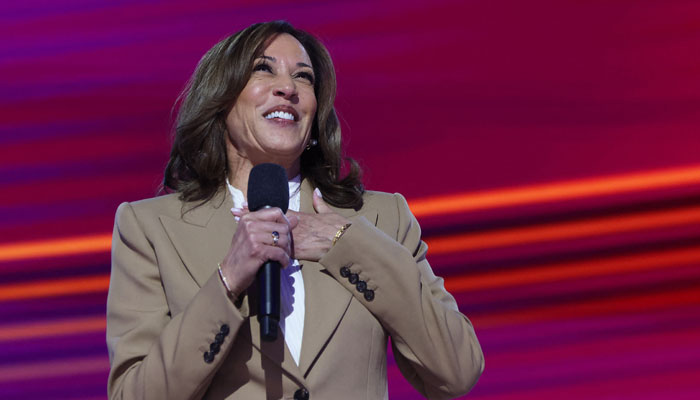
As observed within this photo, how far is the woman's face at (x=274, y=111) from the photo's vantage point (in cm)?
196

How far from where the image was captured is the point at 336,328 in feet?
5.65

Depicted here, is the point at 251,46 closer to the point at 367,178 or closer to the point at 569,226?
the point at 367,178

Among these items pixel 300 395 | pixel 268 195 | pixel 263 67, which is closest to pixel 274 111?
pixel 263 67

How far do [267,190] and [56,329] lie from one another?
1.56 metres

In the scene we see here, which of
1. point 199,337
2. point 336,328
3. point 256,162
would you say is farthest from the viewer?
point 256,162

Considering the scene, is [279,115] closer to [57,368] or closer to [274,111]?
[274,111]

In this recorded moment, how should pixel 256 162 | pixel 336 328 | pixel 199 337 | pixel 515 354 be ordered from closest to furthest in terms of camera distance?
1. pixel 199 337
2. pixel 336 328
3. pixel 256 162
4. pixel 515 354

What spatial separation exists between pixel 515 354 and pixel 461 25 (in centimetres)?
115

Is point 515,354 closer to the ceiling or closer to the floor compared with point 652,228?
closer to the floor

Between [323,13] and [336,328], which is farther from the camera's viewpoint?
[323,13]

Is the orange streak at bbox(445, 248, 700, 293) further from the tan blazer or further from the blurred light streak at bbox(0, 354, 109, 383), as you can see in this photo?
the blurred light streak at bbox(0, 354, 109, 383)

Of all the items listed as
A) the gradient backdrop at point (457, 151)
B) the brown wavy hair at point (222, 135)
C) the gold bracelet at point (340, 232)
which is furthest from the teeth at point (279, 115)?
the gradient backdrop at point (457, 151)

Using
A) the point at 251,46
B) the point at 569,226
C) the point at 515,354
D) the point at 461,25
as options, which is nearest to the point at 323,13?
the point at 461,25

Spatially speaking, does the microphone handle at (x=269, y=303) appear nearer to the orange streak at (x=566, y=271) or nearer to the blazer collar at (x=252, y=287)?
the blazer collar at (x=252, y=287)
